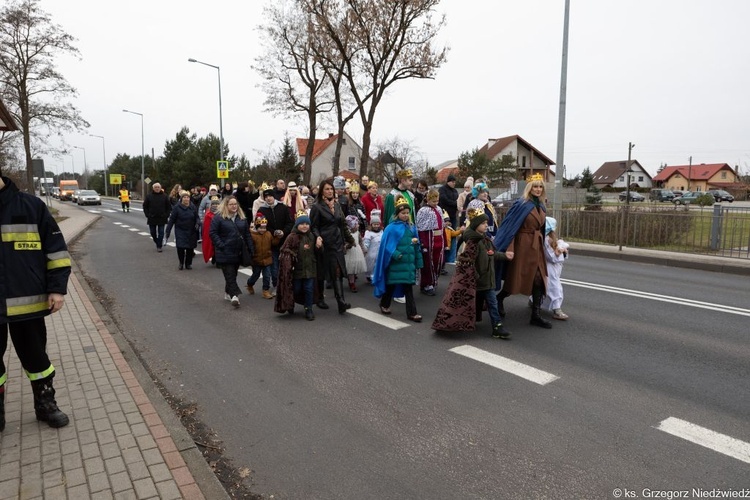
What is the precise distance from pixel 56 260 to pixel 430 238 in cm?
563

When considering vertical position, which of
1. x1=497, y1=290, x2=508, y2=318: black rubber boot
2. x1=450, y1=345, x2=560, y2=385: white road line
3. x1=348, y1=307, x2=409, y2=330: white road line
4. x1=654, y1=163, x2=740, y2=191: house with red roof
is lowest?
x1=450, y1=345, x2=560, y2=385: white road line

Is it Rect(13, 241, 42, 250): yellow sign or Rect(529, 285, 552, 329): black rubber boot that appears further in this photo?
Rect(529, 285, 552, 329): black rubber boot

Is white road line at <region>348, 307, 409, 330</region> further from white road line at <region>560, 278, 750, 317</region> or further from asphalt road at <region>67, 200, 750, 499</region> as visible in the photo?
white road line at <region>560, 278, 750, 317</region>

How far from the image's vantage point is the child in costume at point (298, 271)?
720 cm

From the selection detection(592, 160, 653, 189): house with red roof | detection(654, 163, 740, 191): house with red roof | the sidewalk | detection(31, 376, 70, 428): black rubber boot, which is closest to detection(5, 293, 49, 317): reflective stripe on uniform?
detection(31, 376, 70, 428): black rubber boot

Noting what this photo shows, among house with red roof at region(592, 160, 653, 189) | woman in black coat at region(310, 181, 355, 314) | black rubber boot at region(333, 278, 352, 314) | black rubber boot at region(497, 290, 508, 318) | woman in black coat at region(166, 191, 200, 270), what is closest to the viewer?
black rubber boot at region(497, 290, 508, 318)

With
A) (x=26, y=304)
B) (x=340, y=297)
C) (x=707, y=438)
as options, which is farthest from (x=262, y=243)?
(x=707, y=438)

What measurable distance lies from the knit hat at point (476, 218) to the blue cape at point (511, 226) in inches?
21.0

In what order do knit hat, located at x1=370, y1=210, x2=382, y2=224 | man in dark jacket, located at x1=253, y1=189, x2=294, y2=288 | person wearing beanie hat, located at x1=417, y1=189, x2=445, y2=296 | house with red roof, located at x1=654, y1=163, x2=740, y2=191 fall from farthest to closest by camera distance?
house with red roof, located at x1=654, y1=163, x2=740, y2=191, knit hat, located at x1=370, y1=210, x2=382, y2=224, man in dark jacket, located at x1=253, y1=189, x2=294, y2=288, person wearing beanie hat, located at x1=417, y1=189, x2=445, y2=296

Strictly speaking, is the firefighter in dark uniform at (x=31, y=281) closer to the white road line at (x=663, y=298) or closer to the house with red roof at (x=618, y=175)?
the white road line at (x=663, y=298)

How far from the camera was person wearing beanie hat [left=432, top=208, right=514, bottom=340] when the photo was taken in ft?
20.2

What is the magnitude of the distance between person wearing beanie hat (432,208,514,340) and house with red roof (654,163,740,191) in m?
102

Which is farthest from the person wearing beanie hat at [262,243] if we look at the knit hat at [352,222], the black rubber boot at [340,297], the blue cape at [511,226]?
the blue cape at [511,226]

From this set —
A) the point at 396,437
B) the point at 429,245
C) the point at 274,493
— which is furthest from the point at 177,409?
the point at 429,245
